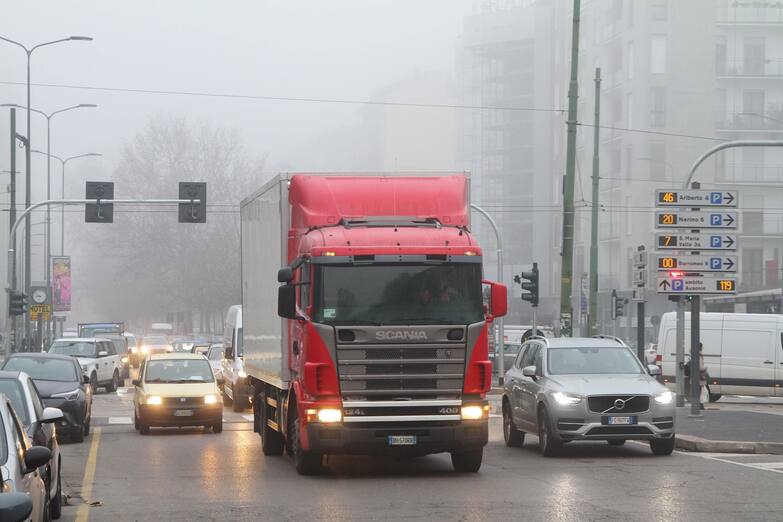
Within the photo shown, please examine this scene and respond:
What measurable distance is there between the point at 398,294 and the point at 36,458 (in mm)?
7980

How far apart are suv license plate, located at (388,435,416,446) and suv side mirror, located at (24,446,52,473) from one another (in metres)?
7.78

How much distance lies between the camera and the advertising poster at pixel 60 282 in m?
80.4

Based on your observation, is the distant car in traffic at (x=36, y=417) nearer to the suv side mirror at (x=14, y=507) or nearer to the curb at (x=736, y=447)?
the suv side mirror at (x=14, y=507)

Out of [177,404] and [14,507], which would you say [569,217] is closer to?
[177,404]

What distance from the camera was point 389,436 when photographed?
1694 cm

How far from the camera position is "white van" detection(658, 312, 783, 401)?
3991 centimetres

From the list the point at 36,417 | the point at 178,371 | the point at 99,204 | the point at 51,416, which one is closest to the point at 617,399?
the point at 36,417

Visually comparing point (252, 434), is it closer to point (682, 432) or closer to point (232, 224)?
point (682, 432)

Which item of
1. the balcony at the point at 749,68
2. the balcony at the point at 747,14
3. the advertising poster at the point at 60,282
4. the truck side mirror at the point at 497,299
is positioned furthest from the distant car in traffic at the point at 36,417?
the balcony at the point at 749,68

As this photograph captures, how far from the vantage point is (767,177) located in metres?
87.2

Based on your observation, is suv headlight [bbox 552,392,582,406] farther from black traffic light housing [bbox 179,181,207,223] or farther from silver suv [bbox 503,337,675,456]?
black traffic light housing [bbox 179,181,207,223]

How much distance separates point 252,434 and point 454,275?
1081 centimetres

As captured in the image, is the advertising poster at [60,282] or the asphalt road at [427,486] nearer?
the asphalt road at [427,486]

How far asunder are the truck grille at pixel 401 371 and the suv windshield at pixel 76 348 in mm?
32127
